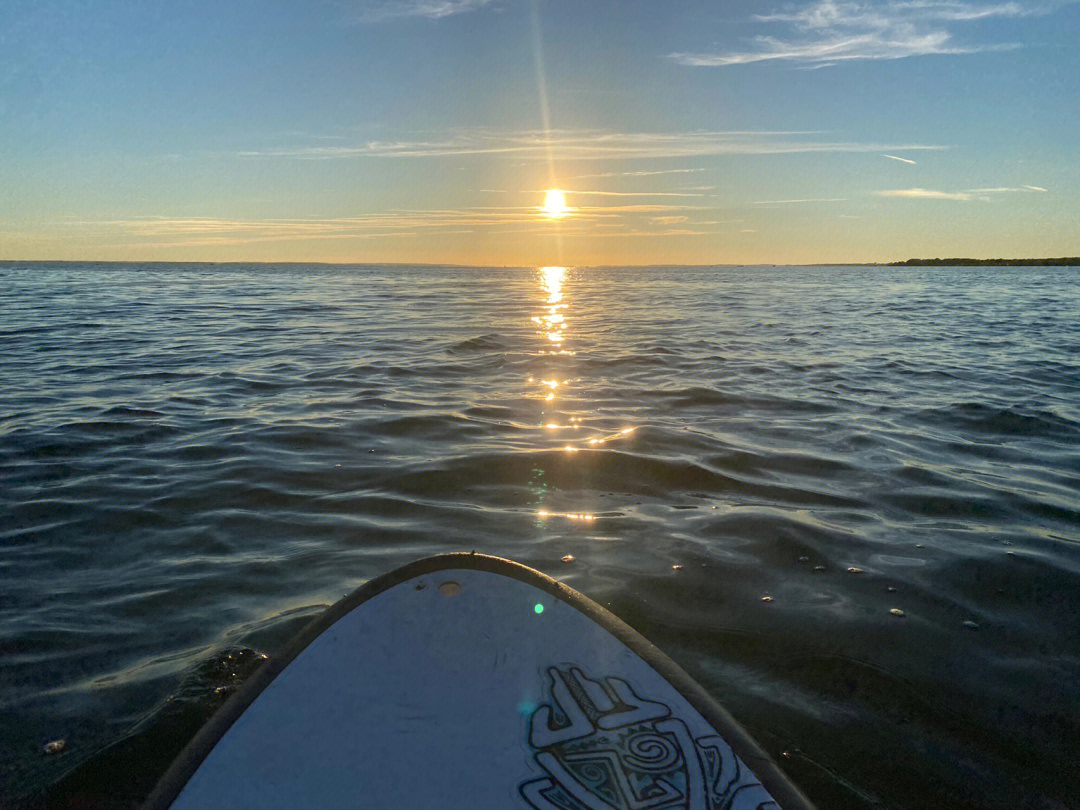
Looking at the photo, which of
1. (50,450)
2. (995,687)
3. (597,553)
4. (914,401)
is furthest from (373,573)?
(914,401)

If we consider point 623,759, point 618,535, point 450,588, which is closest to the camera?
point 623,759

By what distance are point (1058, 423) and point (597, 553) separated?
543 cm

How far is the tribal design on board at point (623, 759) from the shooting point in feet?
5.42

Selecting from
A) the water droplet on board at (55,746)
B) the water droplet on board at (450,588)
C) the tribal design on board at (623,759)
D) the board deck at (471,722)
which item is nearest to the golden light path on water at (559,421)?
the water droplet on board at (450,588)

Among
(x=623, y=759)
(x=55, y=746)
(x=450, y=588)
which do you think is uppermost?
(x=450, y=588)

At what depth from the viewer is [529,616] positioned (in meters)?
2.25

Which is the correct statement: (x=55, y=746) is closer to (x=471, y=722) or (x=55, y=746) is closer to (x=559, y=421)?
(x=471, y=722)

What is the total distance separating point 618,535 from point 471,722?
7.21ft

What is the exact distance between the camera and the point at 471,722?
1881 mm

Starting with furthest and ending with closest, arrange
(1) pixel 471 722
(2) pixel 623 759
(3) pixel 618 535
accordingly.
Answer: (3) pixel 618 535
(1) pixel 471 722
(2) pixel 623 759

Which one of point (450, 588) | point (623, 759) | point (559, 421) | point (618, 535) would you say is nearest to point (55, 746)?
point (450, 588)

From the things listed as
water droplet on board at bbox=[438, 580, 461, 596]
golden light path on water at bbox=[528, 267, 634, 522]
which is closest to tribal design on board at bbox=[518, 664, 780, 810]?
water droplet on board at bbox=[438, 580, 461, 596]

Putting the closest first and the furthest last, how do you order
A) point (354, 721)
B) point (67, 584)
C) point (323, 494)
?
1. point (354, 721)
2. point (67, 584)
3. point (323, 494)

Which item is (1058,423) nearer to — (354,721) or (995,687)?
(995,687)
